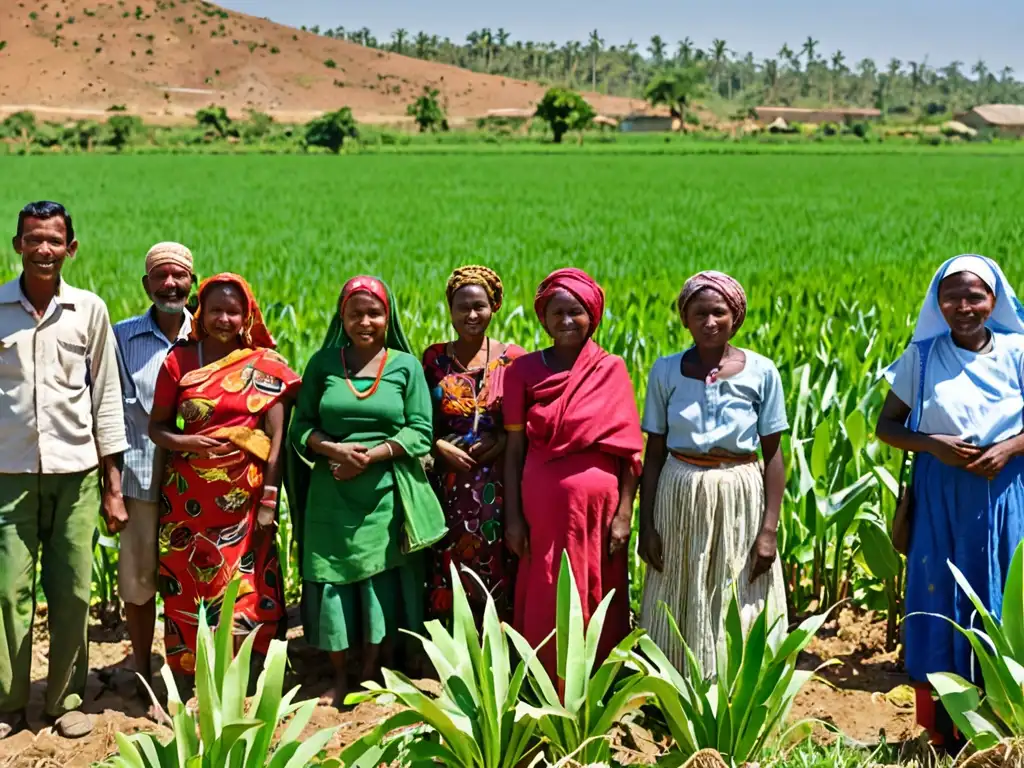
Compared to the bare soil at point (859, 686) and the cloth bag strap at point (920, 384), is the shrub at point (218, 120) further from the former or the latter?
the cloth bag strap at point (920, 384)

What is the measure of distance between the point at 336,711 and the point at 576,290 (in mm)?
1509

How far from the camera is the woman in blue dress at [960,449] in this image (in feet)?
9.16

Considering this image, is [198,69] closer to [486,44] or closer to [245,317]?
[486,44]

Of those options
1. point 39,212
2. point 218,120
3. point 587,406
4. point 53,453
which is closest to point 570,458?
point 587,406

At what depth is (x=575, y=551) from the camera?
3.10 m

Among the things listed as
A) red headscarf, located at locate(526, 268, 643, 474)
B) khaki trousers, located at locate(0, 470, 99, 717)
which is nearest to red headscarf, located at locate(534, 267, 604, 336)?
red headscarf, located at locate(526, 268, 643, 474)

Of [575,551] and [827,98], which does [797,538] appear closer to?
[575,551]

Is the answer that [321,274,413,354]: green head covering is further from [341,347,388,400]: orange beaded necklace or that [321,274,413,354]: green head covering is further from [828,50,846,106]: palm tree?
[828,50,846,106]: palm tree

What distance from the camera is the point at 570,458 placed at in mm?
3123

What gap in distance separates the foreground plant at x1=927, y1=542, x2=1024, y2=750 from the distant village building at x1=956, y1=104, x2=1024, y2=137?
84223mm

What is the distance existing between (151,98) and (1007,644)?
109m

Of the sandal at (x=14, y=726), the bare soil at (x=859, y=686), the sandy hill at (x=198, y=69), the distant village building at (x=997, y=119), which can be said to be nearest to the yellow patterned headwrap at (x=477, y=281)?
the bare soil at (x=859, y=686)

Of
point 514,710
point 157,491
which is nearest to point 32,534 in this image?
point 157,491

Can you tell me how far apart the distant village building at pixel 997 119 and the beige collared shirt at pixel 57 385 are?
3330 inches
